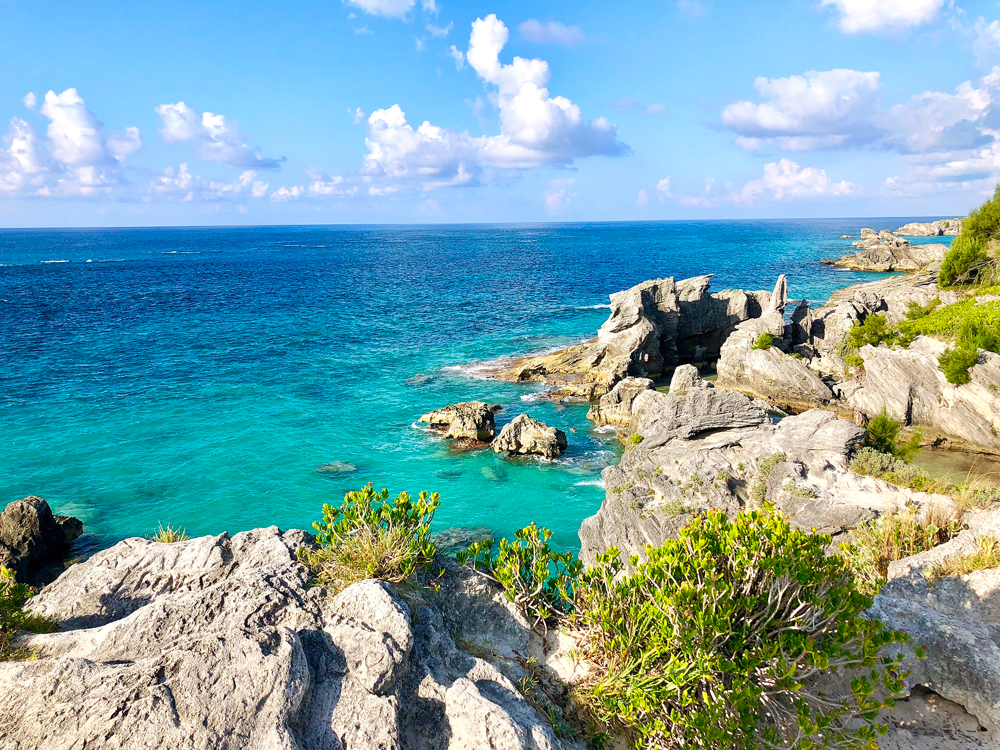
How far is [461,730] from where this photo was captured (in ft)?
22.1

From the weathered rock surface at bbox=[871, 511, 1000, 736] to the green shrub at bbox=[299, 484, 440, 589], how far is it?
24.3 ft

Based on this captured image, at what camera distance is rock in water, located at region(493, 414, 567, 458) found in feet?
95.4

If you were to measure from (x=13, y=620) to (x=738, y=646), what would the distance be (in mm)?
9621

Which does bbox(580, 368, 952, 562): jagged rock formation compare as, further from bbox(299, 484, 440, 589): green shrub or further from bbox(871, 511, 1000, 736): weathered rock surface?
bbox(299, 484, 440, 589): green shrub

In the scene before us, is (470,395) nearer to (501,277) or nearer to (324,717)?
(324,717)

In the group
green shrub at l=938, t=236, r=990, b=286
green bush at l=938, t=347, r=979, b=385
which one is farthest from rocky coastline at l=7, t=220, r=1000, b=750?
green shrub at l=938, t=236, r=990, b=286

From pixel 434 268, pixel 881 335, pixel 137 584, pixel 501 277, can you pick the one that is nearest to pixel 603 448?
pixel 881 335

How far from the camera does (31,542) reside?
19750 millimetres

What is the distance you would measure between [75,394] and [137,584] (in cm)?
3668

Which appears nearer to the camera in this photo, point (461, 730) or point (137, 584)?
point (461, 730)

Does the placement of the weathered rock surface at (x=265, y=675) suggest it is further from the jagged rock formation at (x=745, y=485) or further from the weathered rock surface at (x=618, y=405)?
the weathered rock surface at (x=618, y=405)

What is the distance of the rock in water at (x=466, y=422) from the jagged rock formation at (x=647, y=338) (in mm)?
7682

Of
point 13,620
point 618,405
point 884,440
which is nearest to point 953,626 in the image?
point 884,440

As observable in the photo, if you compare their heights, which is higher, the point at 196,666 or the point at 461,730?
the point at 196,666
